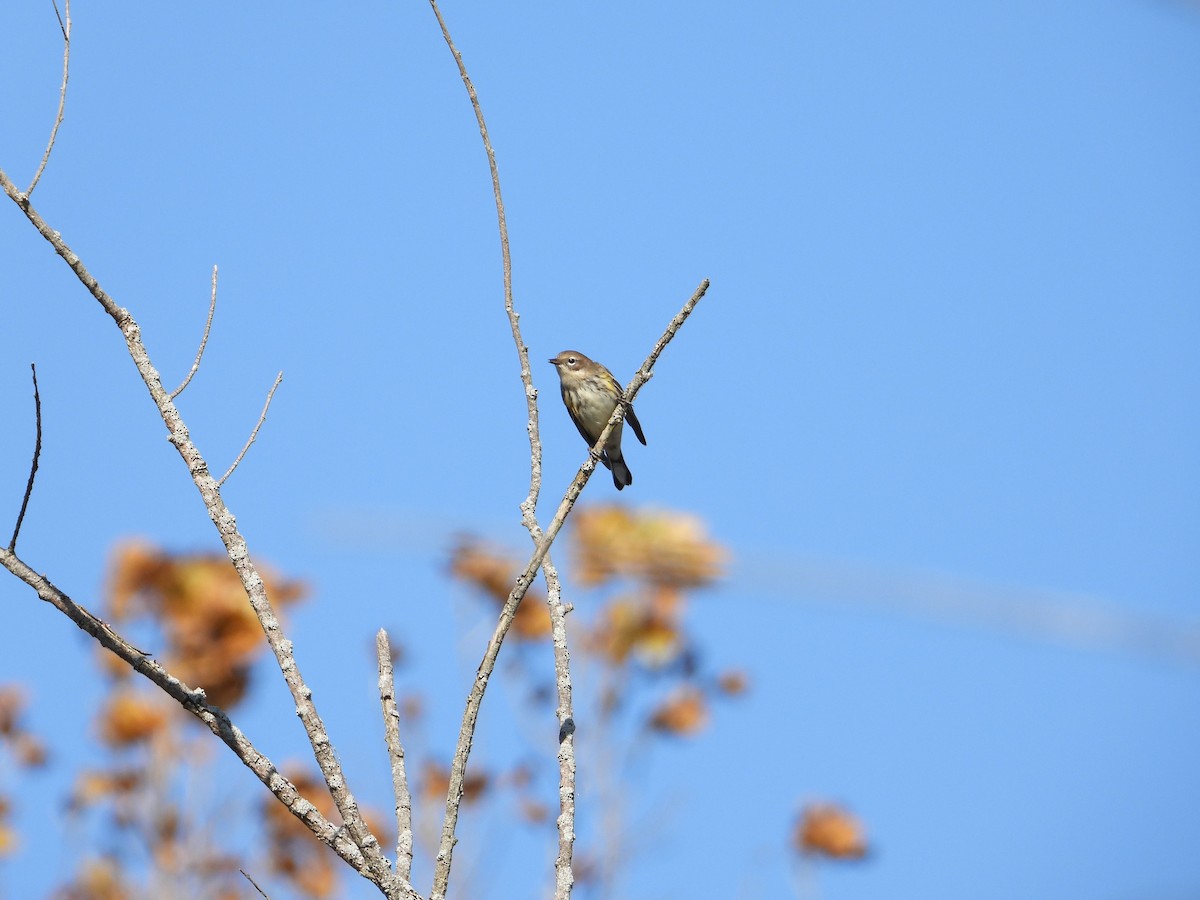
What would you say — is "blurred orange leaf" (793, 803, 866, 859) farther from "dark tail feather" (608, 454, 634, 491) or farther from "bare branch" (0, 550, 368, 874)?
"bare branch" (0, 550, 368, 874)

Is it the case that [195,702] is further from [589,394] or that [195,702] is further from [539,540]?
[589,394]

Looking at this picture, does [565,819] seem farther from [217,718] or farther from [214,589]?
[214,589]

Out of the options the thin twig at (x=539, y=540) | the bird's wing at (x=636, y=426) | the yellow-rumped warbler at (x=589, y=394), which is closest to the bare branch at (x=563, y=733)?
the thin twig at (x=539, y=540)

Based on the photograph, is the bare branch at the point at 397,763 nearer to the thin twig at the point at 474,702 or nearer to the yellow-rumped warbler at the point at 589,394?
the thin twig at the point at 474,702

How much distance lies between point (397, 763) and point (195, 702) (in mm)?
415

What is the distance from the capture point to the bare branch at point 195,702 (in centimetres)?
226

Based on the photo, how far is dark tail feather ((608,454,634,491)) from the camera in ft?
31.1

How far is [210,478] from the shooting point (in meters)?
2.57

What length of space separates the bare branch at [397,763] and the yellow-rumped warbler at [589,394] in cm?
601

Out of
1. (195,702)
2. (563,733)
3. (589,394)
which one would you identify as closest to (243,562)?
(195,702)

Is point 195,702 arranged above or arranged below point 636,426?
below

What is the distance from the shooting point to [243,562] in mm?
2533

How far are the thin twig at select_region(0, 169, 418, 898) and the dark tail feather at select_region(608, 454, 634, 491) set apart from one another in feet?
22.7

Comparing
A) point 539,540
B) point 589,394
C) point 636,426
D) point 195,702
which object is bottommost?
point 195,702
